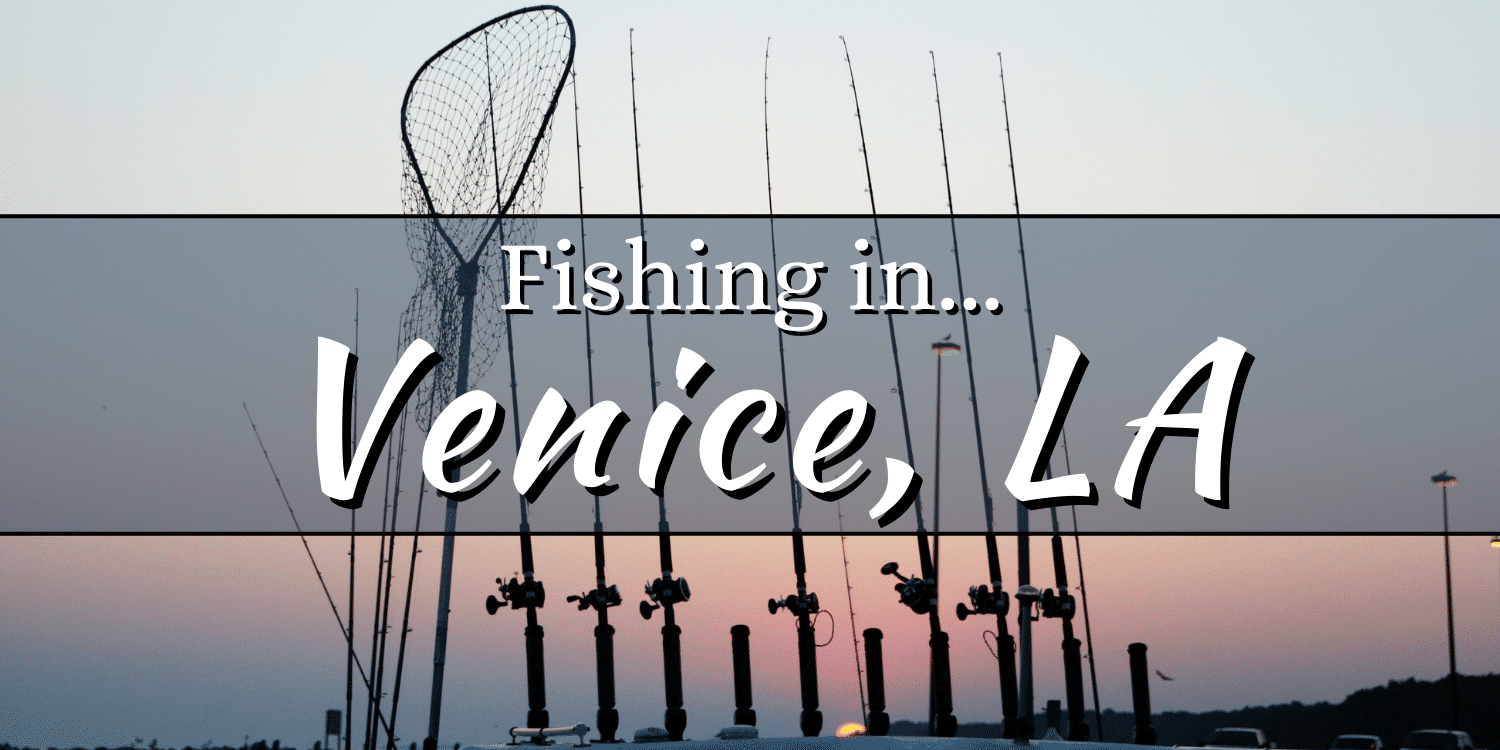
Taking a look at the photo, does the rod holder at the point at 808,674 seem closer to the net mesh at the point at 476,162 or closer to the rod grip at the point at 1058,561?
the rod grip at the point at 1058,561

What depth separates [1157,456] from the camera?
13258 mm

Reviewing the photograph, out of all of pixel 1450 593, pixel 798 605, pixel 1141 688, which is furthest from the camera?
pixel 1450 593

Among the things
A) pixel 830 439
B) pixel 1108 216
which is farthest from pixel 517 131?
pixel 1108 216

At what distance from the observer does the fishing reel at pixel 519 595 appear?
13.1 metres

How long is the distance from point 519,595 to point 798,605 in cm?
259

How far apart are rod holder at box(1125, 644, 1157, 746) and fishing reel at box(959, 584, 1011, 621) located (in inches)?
46.7

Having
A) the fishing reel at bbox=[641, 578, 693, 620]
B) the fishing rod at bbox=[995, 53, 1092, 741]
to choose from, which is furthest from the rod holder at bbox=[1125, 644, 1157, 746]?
the fishing reel at bbox=[641, 578, 693, 620]

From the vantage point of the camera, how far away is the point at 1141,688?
32.7 feet

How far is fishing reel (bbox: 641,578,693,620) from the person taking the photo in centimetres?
1272

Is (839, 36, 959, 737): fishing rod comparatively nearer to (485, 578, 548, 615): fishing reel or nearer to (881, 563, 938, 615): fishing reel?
(881, 563, 938, 615): fishing reel

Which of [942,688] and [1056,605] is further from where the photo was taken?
[1056,605]

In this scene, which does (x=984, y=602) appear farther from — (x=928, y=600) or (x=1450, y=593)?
(x=1450, y=593)

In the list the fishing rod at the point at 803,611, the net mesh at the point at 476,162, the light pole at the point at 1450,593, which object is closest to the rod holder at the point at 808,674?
the fishing rod at the point at 803,611

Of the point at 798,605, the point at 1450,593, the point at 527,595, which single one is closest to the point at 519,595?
the point at 527,595
